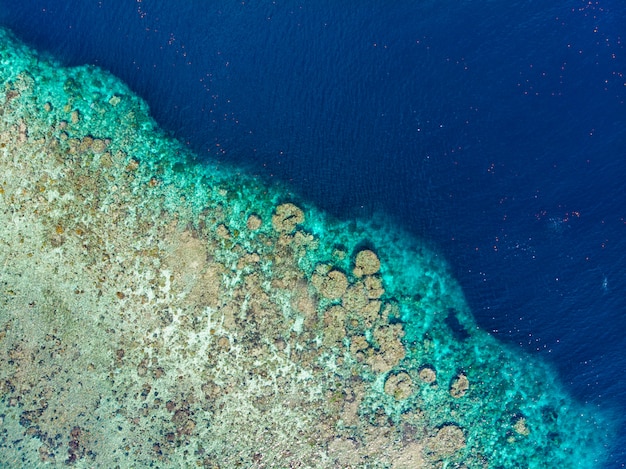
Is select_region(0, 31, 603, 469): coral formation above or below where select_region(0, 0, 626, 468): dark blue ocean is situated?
below

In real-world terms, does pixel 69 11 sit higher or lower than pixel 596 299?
higher

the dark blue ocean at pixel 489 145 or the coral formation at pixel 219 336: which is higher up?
the dark blue ocean at pixel 489 145

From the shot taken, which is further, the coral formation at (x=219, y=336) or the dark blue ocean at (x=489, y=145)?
the dark blue ocean at (x=489, y=145)

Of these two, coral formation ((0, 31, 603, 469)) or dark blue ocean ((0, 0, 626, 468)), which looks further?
dark blue ocean ((0, 0, 626, 468))

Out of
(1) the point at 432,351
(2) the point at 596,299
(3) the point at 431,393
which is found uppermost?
(2) the point at 596,299

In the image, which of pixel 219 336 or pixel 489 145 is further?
pixel 489 145

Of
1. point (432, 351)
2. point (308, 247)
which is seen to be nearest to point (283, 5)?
point (308, 247)

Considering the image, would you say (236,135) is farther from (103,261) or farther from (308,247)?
(103,261)

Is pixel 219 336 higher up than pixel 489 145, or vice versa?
pixel 489 145
